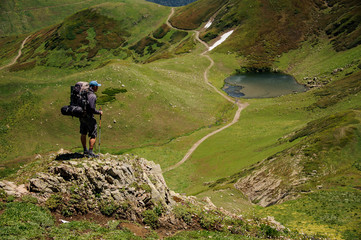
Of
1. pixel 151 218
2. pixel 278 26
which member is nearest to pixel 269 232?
pixel 151 218

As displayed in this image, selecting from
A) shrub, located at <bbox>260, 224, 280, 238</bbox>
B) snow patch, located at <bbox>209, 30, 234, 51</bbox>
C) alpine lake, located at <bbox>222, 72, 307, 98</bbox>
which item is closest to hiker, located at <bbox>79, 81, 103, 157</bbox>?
shrub, located at <bbox>260, 224, 280, 238</bbox>

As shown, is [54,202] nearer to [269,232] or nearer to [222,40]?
[269,232]

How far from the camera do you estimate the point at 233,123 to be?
68.9 metres

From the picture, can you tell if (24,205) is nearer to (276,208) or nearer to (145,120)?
(276,208)

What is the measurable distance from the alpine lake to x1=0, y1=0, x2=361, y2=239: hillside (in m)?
4.20

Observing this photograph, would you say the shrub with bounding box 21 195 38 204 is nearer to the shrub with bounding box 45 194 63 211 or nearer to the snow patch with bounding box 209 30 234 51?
the shrub with bounding box 45 194 63 211

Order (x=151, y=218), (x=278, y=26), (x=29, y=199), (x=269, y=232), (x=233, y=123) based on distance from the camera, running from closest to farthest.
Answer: (x=29, y=199) < (x=151, y=218) < (x=269, y=232) < (x=233, y=123) < (x=278, y=26)

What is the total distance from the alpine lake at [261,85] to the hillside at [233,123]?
165 inches

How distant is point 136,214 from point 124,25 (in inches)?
7608

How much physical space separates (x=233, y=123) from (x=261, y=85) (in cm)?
4324

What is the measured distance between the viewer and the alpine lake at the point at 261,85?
9588 centimetres

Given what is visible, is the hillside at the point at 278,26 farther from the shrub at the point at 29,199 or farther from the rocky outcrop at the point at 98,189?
the shrub at the point at 29,199

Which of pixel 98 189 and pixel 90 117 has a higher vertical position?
pixel 90 117

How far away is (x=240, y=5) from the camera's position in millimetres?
161125
